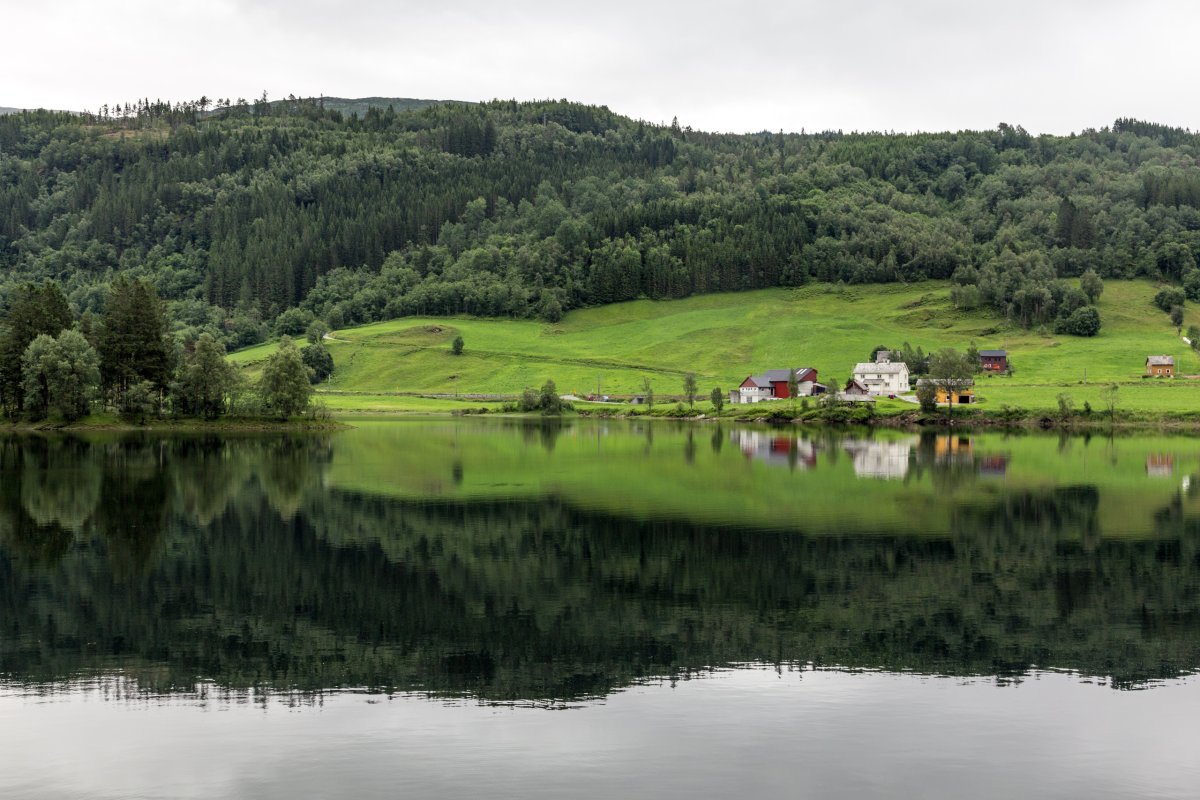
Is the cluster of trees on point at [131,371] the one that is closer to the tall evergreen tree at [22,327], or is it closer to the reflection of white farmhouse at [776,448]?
the tall evergreen tree at [22,327]

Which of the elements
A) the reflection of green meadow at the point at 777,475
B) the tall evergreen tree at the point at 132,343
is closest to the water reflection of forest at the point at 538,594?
the reflection of green meadow at the point at 777,475

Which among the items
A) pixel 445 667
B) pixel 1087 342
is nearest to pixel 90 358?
pixel 445 667

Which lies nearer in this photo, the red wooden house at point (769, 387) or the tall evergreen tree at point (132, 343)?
the tall evergreen tree at point (132, 343)

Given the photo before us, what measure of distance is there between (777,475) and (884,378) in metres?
92.4

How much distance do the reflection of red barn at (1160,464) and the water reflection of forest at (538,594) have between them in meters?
20.2

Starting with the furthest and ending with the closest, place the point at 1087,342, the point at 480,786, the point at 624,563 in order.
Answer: the point at 1087,342 → the point at 624,563 → the point at 480,786

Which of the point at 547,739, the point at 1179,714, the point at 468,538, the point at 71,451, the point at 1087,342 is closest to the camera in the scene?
the point at 547,739

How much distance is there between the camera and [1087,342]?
18612 centimetres

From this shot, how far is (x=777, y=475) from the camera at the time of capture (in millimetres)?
73688

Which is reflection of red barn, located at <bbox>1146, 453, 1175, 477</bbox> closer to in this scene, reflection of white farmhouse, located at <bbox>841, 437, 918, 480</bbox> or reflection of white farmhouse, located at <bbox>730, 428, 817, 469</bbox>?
reflection of white farmhouse, located at <bbox>841, 437, 918, 480</bbox>

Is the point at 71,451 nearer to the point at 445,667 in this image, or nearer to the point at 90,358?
the point at 90,358

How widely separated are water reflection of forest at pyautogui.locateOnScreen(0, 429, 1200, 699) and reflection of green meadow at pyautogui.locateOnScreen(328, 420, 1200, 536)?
238 centimetres

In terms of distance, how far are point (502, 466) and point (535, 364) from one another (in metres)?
115

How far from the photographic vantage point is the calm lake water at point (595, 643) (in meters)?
21.8
